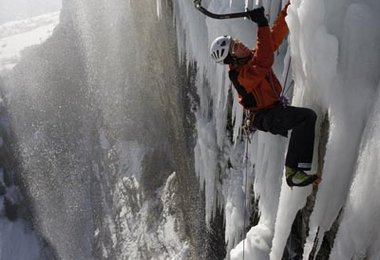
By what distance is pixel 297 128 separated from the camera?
3.80 metres

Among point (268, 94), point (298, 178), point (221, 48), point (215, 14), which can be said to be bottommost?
point (298, 178)

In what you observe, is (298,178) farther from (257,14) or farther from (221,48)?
(257,14)

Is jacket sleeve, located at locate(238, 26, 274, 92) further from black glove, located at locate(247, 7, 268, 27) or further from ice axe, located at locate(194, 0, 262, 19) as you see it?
ice axe, located at locate(194, 0, 262, 19)

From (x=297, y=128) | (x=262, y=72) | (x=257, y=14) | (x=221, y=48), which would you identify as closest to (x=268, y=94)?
(x=262, y=72)

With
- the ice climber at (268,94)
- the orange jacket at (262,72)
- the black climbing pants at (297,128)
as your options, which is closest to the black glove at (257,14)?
the ice climber at (268,94)

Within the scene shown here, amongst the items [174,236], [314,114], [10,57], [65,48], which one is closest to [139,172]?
[174,236]

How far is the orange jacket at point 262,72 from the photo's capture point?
383cm

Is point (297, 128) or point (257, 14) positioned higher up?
point (257, 14)

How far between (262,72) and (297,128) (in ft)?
1.84

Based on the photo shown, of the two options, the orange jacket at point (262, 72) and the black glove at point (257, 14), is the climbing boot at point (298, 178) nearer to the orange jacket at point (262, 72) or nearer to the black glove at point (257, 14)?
the orange jacket at point (262, 72)

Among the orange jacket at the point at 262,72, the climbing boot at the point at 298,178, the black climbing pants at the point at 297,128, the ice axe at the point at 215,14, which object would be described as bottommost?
the climbing boot at the point at 298,178

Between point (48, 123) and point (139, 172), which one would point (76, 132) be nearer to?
point (48, 123)

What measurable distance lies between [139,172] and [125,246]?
2685 millimetres

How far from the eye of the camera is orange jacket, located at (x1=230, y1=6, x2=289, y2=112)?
12.6 ft
